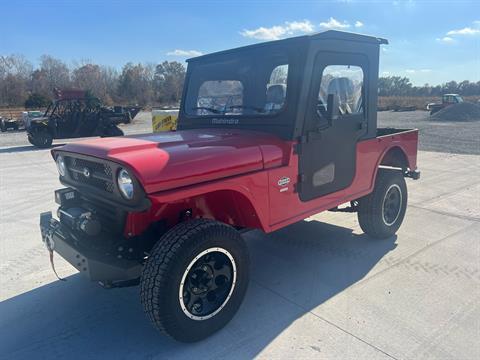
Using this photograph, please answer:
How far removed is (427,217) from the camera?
5332 mm

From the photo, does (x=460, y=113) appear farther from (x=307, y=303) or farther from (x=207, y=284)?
(x=207, y=284)

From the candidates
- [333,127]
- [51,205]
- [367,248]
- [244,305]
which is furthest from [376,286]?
[51,205]

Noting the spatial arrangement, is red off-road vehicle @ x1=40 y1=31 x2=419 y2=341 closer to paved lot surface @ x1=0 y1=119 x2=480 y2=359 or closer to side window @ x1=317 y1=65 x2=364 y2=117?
side window @ x1=317 y1=65 x2=364 y2=117

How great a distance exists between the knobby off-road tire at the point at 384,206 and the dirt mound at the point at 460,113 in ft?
86.9

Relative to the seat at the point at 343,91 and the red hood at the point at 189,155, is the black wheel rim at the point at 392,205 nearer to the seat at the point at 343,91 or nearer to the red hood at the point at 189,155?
the seat at the point at 343,91

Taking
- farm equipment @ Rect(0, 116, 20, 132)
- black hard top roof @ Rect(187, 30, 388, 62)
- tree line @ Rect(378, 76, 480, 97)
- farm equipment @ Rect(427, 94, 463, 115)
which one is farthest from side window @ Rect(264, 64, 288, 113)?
tree line @ Rect(378, 76, 480, 97)

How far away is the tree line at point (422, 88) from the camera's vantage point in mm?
65938

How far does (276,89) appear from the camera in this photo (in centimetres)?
346

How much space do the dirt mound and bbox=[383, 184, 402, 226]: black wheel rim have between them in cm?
2649

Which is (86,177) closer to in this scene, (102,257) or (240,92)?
(102,257)

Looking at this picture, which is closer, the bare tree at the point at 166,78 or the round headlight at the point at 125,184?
the round headlight at the point at 125,184

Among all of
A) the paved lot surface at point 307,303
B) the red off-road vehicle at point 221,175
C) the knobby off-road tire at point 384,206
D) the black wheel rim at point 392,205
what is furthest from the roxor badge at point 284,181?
the black wheel rim at point 392,205

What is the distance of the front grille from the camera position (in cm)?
271

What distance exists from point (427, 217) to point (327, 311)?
301cm
